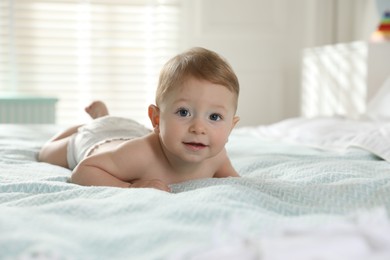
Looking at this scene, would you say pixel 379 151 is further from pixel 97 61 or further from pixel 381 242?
pixel 97 61

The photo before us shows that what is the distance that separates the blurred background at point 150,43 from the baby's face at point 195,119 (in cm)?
281

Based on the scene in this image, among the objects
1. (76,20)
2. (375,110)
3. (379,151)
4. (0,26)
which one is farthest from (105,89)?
(379,151)

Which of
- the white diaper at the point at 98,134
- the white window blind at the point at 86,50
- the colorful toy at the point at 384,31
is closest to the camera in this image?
the white diaper at the point at 98,134

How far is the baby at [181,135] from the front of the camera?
1.24 metres

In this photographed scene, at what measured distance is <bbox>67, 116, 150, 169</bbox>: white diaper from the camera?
172cm

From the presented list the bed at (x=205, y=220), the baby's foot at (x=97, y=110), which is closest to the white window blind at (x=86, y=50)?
the baby's foot at (x=97, y=110)

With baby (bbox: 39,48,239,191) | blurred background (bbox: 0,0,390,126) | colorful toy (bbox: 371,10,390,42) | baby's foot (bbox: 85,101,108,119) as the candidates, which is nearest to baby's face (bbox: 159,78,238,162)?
baby (bbox: 39,48,239,191)

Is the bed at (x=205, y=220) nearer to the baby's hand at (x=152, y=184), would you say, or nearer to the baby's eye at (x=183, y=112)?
the baby's hand at (x=152, y=184)

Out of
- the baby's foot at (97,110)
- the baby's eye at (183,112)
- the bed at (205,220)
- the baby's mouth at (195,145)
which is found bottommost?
the baby's foot at (97,110)

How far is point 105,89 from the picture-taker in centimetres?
426

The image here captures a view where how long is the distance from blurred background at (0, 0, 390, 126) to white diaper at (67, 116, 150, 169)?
2354mm

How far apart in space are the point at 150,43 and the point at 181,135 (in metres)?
3.11

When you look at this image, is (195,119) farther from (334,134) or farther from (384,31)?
(384,31)

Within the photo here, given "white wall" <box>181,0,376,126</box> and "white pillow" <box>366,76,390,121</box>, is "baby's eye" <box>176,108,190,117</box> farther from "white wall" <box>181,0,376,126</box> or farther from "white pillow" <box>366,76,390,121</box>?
"white wall" <box>181,0,376,126</box>
